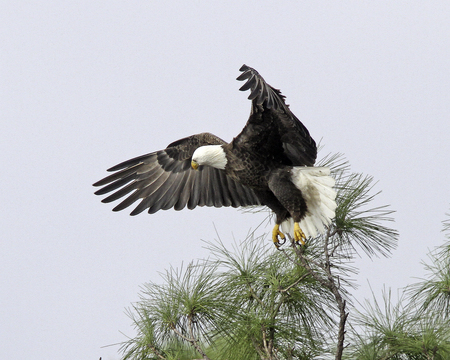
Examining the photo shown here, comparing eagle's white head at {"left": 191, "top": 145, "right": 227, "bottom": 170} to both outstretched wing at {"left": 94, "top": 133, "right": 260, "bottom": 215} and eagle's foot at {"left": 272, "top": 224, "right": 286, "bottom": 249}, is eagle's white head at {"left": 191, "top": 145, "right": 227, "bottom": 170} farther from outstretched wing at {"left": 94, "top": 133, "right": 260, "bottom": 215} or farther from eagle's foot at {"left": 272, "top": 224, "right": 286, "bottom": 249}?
eagle's foot at {"left": 272, "top": 224, "right": 286, "bottom": 249}

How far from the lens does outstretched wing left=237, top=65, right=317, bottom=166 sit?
2159 mm

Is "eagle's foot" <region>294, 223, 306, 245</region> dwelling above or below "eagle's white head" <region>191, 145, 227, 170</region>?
below

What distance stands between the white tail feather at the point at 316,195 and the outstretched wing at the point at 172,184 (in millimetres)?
469

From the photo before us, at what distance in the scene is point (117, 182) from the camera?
8.81 feet

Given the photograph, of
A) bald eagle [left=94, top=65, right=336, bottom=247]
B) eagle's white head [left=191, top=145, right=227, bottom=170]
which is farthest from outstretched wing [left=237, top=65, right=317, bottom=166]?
eagle's white head [left=191, top=145, right=227, bottom=170]

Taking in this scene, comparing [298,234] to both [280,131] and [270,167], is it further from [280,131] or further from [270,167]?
[280,131]

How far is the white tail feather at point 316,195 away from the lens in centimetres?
→ 221

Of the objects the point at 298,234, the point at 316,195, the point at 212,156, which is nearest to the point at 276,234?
the point at 298,234

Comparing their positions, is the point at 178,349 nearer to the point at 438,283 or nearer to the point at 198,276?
the point at 198,276

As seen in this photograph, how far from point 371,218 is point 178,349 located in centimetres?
96

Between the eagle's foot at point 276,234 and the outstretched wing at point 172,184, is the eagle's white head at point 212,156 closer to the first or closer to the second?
the outstretched wing at point 172,184

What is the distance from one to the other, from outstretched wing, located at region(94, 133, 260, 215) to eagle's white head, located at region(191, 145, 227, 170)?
0.27 metres

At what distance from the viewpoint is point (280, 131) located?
2.27 meters

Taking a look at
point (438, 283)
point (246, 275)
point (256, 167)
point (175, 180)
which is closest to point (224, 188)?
point (175, 180)
